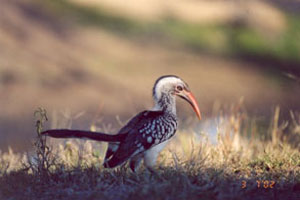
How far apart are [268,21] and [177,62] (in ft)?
9.79

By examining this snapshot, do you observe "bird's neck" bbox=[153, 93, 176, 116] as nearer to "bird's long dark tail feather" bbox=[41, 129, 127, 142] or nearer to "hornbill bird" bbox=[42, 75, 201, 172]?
"hornbill bird" bbox=[42, 75, 201, 172]

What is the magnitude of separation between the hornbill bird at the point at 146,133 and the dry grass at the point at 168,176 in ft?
0.42

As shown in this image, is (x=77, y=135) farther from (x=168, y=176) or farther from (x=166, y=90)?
(x=166, y=90)

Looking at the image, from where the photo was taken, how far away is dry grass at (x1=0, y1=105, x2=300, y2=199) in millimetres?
4035

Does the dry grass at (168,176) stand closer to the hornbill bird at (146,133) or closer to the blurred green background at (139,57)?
the hornbill bird at (146,133)

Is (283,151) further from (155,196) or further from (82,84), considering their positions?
(82,84)

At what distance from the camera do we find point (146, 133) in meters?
4.61

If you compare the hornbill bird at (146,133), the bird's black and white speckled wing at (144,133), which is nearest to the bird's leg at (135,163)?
the hornbill bird at (146,133)

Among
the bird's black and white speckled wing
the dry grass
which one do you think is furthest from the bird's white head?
the dry grass

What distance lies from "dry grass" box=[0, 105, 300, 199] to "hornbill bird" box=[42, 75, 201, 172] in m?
0.13

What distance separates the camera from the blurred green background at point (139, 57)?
11914 mm

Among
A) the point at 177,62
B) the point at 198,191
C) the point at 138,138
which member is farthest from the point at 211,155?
the point at 177,62

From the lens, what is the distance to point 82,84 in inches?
539

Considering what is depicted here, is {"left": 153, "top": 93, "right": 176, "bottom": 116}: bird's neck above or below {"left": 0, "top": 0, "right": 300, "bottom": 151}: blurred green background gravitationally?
below
